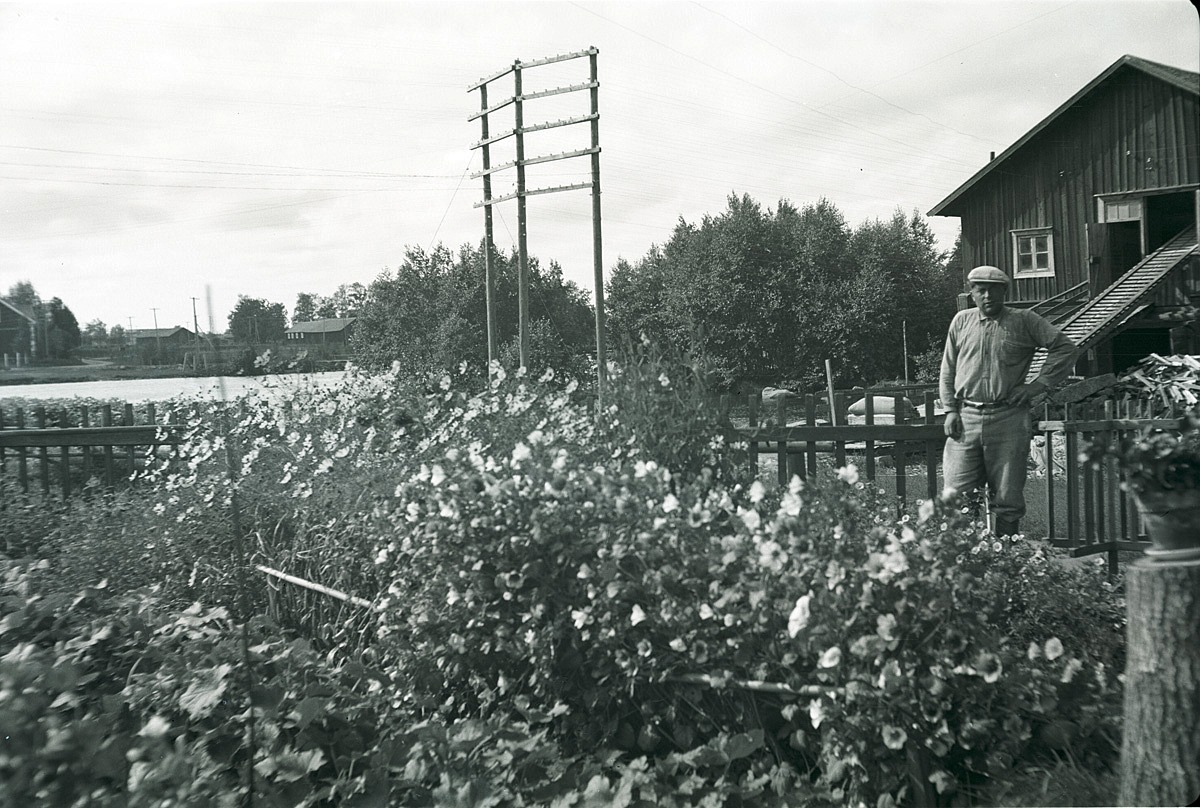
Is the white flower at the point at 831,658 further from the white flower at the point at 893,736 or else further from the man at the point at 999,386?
the man at the point at 999,386

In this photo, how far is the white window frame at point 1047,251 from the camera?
888 inches

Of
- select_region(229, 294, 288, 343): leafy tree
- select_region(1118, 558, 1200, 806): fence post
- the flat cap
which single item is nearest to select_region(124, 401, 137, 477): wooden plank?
select_region(229, 294, 288, 343): leafy tree

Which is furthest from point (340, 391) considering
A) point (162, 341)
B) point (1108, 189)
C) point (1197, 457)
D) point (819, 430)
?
point (1108, 189)

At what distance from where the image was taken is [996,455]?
5.46 metres

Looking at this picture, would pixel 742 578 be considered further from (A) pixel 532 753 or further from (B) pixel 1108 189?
Result: (B) pixel 1108 189

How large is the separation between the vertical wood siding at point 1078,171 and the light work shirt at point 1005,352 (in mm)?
15151

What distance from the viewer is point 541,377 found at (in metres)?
5.08

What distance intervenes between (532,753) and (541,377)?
90.8 inches

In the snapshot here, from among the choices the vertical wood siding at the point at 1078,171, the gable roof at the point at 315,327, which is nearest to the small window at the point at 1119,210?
the vertical wood siding at the point at 1078,171

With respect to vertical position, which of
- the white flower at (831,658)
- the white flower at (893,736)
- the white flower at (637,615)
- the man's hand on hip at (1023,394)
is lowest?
the white flower at (893,736)

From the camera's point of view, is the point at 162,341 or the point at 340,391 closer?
the point at 162,341

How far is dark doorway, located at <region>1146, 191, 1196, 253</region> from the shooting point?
2103 cm

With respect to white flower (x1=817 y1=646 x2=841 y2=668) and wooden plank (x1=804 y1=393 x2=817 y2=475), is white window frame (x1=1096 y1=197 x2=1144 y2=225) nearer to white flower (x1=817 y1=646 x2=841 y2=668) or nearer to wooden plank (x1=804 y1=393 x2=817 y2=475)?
wooden plank (x1=804 y1=393 x2=817 y2=475)

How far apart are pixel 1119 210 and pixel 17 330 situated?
20705mm
